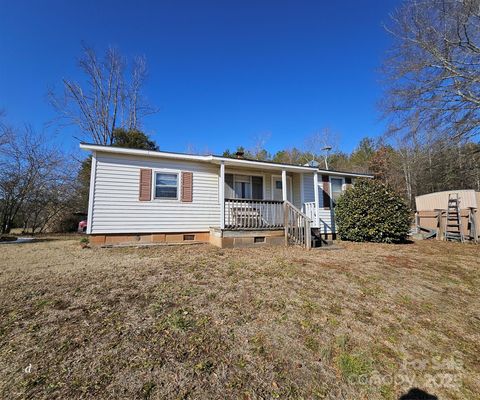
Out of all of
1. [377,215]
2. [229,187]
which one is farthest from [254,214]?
[377,215]

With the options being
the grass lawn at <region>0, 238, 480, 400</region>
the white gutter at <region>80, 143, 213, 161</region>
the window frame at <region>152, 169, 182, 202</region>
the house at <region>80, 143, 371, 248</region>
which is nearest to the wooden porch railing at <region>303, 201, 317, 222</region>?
the house at <region>80, 143, 371, 248</region>

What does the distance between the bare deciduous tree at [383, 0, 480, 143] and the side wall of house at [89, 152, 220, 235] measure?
10277mm

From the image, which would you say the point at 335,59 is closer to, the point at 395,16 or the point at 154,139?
the point at 395,16

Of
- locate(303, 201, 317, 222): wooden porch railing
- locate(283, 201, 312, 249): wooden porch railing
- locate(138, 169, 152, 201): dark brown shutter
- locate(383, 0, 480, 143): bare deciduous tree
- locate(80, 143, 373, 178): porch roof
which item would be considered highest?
locate(383, 0, 480, 143): bare deciduous tree

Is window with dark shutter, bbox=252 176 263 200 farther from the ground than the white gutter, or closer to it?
closer to it

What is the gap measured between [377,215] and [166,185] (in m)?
8.44

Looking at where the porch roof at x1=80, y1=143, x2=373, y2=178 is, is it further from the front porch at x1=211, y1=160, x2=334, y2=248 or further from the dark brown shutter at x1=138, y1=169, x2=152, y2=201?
the dark brown shutter at x1=138, y1=169, x2=152, y2=201

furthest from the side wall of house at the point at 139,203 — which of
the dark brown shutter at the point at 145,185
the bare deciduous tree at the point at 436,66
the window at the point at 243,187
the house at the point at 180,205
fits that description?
the bare deciduous tree at the point at 436,66

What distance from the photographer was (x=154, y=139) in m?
17.0

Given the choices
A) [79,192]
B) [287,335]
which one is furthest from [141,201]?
[79,192]

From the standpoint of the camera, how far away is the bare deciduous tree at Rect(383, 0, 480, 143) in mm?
8805

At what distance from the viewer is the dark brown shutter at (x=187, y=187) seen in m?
8.45

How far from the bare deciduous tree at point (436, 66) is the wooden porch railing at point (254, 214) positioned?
8691 mm

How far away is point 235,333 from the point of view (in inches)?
99.7
